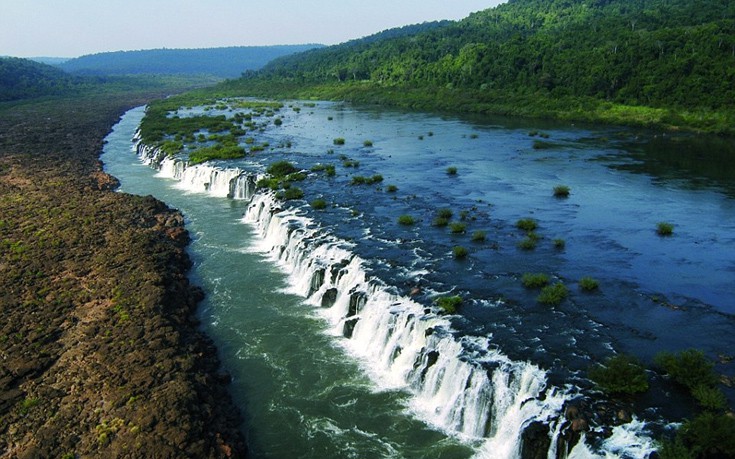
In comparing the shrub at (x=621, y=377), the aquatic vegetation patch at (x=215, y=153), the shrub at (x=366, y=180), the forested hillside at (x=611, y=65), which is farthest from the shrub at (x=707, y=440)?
the forested hillside at (x=611, y=65)

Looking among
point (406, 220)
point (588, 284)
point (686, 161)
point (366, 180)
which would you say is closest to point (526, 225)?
point (406, 220)

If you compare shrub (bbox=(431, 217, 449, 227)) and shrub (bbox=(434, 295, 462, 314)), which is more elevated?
shrub (bbox=(431, 217, 449, 227))

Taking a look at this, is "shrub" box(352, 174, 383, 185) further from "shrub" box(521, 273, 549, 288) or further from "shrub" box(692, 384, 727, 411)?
"shrub" box(692, 384, 727, 411)

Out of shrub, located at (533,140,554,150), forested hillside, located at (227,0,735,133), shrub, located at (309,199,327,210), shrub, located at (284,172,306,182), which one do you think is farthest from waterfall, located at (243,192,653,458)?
forested hillside, located at (227,0,735,133)

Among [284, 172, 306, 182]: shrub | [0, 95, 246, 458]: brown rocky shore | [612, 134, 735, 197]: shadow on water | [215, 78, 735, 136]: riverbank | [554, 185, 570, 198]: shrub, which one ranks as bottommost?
[0, 95, 246, 458]: brown rocky shore

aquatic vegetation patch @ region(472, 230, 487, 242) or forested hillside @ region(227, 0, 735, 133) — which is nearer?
aquatic vegetation patch @ region(472, 230, 487, 242)

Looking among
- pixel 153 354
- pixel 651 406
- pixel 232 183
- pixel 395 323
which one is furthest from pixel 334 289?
pixel 232 183

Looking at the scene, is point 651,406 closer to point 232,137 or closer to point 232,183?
point 232,183
